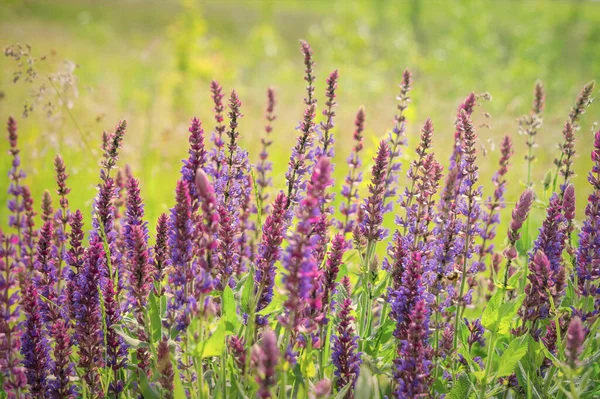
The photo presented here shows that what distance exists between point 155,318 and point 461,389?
1355 millimetres

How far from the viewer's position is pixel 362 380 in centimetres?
180

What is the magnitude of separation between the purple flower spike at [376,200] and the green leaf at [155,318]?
102 centimetres

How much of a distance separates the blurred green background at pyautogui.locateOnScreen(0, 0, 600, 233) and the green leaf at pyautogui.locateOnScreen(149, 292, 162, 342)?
54.8 inches

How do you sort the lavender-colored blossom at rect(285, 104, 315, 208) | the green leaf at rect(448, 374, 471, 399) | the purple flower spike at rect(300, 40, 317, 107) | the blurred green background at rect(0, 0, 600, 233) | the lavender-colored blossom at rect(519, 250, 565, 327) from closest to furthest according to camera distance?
the lavender-colored blossom at rect(519, 250, 565, 327) → the green leaf at rect(448, 374, 471, 399) → the lavender-colored blossom at rect(285, 104, 315, 208) → the purple flower spike at rect(300, 40, 317, 107) → the blurred green background at rect(0, 0, 600, 233)

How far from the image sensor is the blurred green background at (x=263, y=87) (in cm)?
486

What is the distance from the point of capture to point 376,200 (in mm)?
2547

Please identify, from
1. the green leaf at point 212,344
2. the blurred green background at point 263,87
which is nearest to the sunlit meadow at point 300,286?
the green leaf at point 212,344

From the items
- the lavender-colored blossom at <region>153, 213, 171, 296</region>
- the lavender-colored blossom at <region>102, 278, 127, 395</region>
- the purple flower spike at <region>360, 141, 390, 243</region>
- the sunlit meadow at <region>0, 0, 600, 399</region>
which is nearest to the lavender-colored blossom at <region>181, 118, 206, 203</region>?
the sunlit meadow at <region>0, 0, 600, 399</region>

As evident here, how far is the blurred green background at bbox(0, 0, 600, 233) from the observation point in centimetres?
486

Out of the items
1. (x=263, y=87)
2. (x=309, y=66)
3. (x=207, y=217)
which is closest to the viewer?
(x=207, y=217)

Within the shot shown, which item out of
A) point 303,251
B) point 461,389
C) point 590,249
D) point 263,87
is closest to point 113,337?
point 303,251

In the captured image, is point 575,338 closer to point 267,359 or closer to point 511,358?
point 511,358

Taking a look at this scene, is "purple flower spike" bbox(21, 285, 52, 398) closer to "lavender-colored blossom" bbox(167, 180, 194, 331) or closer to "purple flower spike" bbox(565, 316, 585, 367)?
"lavender-colored blossom" bbox(167, 180, 194, 331)

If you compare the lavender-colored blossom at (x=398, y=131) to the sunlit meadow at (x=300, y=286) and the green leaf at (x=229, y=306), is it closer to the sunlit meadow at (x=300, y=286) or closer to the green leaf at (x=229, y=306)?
the sunlit meadow at (x=300, y=286)
